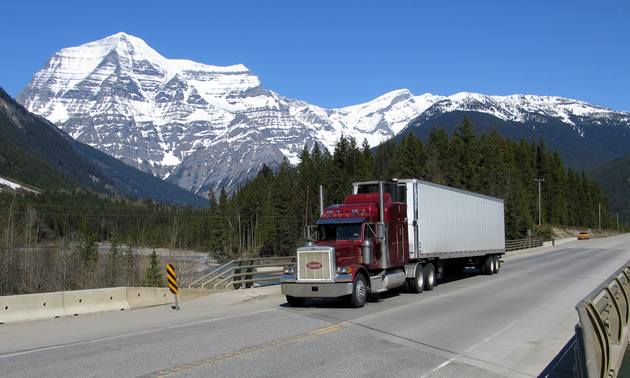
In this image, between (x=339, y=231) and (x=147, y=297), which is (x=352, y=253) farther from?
(x=147, y=297)

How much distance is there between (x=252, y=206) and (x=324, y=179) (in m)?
24.4

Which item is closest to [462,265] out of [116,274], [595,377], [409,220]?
[409,220]

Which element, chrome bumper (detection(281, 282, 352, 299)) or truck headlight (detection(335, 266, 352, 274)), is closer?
chrome bumper (detection(281, 282, 352, 299))

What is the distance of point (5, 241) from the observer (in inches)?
2185

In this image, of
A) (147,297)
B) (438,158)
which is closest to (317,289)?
(147,297)

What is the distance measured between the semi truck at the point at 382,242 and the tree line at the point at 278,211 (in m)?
30.4

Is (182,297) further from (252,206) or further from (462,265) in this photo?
(252,206)

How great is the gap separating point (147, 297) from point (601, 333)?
14.6m

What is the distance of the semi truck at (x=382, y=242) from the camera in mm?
16000

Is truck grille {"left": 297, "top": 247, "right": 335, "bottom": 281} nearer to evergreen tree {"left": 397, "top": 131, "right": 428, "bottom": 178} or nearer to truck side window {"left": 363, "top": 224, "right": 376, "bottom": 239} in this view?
truck side window {"left": 363, "top": 224, "right": 376, "bottom": 239}

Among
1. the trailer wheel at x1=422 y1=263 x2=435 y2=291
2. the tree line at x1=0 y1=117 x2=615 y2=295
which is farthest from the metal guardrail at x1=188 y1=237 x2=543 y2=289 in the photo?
the tree line at x1=0 y1=117 x2=615 y2=295

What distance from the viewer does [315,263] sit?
1603 cm

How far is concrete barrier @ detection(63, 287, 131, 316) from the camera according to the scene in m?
16.1

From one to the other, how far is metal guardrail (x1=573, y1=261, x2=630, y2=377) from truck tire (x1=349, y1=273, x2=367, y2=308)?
7055 millimetres
